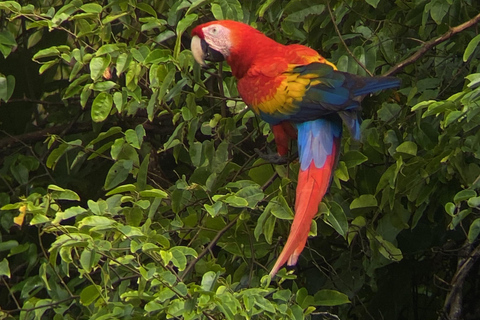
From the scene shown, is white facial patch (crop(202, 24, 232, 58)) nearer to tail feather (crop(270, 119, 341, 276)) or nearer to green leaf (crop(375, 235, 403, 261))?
tail feather (crop(270, 119, 341, 276))

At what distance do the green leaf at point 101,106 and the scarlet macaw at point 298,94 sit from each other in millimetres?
240

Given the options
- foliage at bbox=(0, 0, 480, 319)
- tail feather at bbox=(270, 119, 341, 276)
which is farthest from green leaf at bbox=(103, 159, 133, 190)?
tail feather at bbox=(270, 119, 341, 276)

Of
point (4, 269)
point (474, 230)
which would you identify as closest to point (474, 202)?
point (474, 230)

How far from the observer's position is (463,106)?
5.68ft

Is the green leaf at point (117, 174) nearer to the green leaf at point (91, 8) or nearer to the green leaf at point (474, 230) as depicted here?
the green leaf at point (91, 8)

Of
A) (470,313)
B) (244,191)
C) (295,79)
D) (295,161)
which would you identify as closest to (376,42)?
(295,79)

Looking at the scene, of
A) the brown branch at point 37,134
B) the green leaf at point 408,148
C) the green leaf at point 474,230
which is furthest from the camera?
the brown branch at point 37,134

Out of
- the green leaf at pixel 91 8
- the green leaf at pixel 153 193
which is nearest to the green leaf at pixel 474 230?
the green leaf at pixel 153 193

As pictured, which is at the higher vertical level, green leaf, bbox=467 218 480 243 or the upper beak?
the upper beak

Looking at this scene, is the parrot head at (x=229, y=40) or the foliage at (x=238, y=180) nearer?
the foliage at (x=238, y=180)

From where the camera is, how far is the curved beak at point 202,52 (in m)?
2.08

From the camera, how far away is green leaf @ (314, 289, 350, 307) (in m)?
1.92

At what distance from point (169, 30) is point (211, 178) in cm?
44

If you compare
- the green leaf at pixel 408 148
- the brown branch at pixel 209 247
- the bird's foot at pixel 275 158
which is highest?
the green leaf at pixel 408 148
